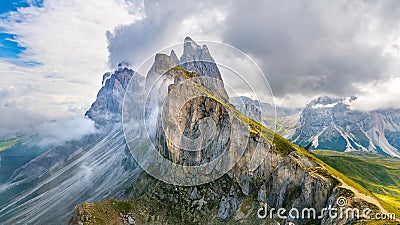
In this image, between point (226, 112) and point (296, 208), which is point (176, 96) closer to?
point (226, 112)

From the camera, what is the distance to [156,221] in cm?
17062

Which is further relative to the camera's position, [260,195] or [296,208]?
[260,195]

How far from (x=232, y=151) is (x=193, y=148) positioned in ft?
79.9

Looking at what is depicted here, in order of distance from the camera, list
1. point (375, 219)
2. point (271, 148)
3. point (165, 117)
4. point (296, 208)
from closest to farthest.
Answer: point (375, 219) < point (296, 208) < point (271, 148) < point (165, 117)

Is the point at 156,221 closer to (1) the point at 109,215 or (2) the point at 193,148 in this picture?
(1) the point at 109,215

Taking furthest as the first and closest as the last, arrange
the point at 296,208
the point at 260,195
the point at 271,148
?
the point at 271,148
the point at 260,195
the point at 296,208

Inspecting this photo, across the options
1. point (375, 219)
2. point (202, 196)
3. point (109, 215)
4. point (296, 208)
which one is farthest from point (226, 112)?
point (375, 219)

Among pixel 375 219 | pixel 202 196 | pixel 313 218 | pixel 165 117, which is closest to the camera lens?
pixel 375 219

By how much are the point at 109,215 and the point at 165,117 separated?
66.3 m

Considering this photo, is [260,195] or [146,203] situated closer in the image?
[260,195]

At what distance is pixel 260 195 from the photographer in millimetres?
146750

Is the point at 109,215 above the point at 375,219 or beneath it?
beneath

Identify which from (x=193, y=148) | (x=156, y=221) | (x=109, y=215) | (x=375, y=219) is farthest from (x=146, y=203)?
(x=375, y=219)

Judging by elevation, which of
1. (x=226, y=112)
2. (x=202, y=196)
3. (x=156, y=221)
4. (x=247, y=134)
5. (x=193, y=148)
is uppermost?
(x=226, y=112)
